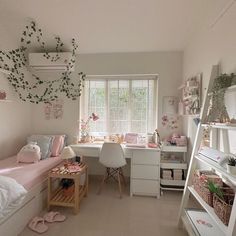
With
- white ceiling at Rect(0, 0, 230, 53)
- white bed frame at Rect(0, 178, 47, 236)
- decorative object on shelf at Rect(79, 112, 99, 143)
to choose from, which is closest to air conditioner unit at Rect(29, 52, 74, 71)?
white ceiling at Rect(0, 0, 230, 53)

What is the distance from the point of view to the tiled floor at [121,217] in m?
2.10

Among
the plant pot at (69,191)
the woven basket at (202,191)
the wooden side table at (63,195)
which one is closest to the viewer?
the woven basket at (202,191)

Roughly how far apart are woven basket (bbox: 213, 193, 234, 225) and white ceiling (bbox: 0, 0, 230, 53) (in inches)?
69.6

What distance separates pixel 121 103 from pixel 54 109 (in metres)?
1.31

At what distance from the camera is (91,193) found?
3068 millimetres

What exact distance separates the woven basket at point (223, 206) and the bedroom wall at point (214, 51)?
41cm

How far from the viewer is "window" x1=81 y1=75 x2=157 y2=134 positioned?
3.69 meters

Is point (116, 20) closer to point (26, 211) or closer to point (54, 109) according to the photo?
point (54, 109)

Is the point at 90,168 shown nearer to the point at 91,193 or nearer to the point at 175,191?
the point at 91,193

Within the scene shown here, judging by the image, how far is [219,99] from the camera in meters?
1.76

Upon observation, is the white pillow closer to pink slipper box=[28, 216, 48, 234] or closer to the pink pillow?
pink slipper box=[28, 216, 48, 234]

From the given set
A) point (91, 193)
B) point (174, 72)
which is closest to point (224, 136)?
point (174, 72)

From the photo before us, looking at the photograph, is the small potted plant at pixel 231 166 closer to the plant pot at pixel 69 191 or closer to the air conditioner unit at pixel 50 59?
the plant pot at pixel 69 191

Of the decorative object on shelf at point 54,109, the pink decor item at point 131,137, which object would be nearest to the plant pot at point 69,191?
the pink decor item at point 131,137
